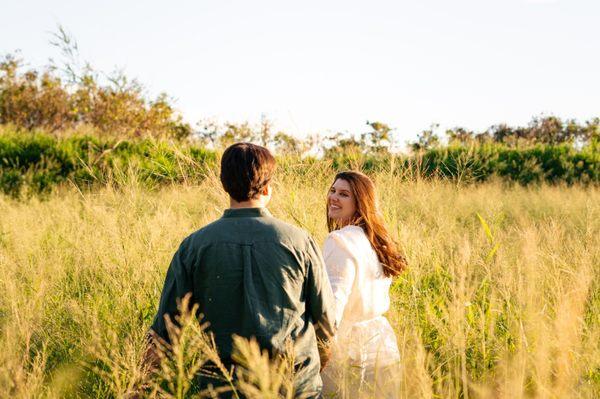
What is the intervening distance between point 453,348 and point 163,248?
273 cm

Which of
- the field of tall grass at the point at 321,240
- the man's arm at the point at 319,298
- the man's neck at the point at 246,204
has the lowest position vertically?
the field of tall grass at the point at 321,240

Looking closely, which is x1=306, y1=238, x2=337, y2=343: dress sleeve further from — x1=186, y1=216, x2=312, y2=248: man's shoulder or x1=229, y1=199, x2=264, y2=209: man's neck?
x1=229, y1=199, x2=264, y2=209: man's neck

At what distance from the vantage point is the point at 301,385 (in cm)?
236

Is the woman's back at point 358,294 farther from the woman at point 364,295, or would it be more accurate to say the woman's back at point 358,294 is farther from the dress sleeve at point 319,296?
the dress sleeve at point 319,296

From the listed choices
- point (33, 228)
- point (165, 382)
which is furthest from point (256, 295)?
point (33, 228)

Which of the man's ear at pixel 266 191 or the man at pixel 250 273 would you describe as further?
the man's ear at pixel 266 191

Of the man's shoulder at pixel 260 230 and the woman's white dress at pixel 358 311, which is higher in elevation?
the man's shoulder at pixel 260 230

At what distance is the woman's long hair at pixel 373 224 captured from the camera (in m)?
3.16

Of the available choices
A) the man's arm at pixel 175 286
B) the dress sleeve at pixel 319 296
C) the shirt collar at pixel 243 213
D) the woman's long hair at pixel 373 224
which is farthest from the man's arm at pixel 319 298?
the woman's long hair at pixel 373 224

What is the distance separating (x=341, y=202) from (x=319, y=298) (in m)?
1.01

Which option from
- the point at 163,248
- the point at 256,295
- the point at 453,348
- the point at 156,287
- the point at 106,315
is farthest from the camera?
the point at 163,248

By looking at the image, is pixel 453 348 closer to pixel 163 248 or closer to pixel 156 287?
pixel 156 287

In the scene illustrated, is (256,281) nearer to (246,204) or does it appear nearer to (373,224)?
(246,204)

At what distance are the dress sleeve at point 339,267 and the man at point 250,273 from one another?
0.42m
